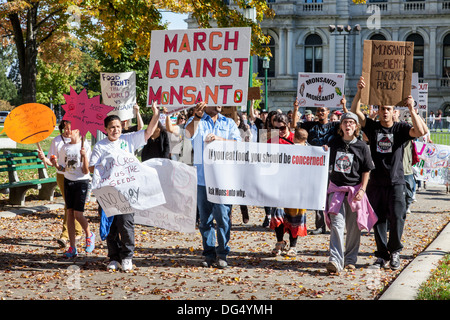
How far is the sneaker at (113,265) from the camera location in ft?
23.9

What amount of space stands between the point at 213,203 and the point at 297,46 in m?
46.1

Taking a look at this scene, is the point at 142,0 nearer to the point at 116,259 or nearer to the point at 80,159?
the point at 80,159

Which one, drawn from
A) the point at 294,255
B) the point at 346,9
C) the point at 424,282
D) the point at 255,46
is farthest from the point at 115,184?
the point at 346,9

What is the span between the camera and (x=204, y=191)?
7.57 m

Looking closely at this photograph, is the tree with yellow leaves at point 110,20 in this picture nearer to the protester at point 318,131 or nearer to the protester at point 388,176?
the protester at point 318,131

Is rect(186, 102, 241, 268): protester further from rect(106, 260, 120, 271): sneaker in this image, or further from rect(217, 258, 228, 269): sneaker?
rect(106, 260, 120, 271): sneaker

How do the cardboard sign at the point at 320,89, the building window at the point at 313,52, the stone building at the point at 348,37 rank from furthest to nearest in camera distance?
1. the building window at the point at 313,52
2. the stone building at the point at 348,37
3. the cardboard sign at the point at 320,89

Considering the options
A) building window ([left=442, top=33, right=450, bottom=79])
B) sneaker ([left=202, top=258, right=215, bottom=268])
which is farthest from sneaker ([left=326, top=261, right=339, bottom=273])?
building window ([left=442, top=33, right=450, bottom=79])

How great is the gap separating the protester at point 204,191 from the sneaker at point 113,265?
0.99 metres

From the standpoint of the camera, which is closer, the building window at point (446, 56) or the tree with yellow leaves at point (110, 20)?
the tree with yellow leaves at point (110, 20)

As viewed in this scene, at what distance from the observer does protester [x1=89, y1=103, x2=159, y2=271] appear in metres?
7.28

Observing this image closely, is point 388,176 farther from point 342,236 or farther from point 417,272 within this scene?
point 417,272

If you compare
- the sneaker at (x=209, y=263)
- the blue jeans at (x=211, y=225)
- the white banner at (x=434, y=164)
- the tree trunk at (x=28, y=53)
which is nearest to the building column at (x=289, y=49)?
the tree trunk at (x=28, y=53)

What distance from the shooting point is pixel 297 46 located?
5234cm
